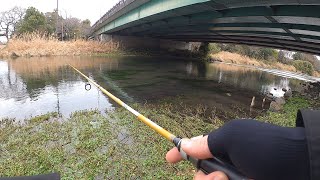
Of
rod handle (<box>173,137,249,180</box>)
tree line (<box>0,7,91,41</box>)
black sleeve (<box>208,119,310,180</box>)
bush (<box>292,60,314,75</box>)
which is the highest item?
tree line (<box>0,7,91,41</box>)

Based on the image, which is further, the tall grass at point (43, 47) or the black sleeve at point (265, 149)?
the tall grass at point (43, 47)

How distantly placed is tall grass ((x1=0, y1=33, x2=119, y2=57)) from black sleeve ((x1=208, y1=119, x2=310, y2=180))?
93.8 ft

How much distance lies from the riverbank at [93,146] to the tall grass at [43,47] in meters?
21.9

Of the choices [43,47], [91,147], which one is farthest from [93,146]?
[43,47]

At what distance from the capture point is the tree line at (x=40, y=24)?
43.1 meters

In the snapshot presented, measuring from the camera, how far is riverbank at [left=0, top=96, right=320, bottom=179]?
4.60 meters

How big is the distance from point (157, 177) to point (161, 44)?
120ft

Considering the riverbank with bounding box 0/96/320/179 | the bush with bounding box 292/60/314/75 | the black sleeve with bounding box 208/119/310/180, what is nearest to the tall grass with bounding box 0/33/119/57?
the riverbank with bounding box 0/96/320/179

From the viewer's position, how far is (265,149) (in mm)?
1033

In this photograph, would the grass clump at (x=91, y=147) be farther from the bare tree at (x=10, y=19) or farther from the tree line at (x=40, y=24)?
the bare tree at (x=10, y=19)

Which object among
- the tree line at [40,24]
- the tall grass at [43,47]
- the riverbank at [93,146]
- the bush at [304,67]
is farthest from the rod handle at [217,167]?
the bush at [304,67]

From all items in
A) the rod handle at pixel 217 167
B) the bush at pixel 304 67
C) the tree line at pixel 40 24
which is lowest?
the bush at pixel 304 67

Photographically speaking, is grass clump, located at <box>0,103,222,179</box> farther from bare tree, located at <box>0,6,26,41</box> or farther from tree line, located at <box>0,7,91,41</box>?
bare tree, located at <box>0,6,26,41</box>

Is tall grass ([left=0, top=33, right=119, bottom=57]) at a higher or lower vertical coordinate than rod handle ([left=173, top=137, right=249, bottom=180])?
higher
